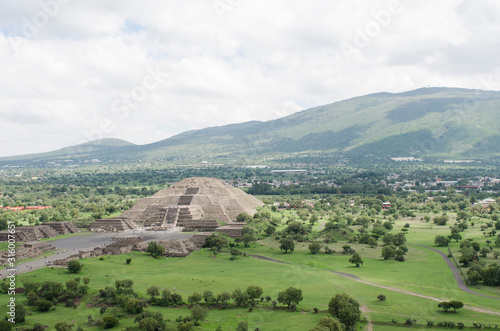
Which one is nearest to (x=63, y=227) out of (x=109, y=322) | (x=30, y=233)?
(x=30, y=233)

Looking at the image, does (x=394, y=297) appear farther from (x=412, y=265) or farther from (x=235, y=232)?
(x=235, y=232)

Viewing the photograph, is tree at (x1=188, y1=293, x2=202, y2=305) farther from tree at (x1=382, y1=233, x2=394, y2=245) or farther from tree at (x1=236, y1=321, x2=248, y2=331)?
tree at (x1=382, y1=233, x2=394, y2=245)

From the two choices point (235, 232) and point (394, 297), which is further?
point (235, 232)

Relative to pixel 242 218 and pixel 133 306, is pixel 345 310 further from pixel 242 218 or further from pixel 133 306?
pixel 242 218

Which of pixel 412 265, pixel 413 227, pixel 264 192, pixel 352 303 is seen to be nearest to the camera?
pixel 352 303

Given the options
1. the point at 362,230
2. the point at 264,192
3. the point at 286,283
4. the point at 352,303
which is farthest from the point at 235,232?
the point at 264,192

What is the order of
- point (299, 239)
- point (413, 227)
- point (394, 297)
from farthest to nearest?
point (413, 227), point (299, 239), point (394, 297)
